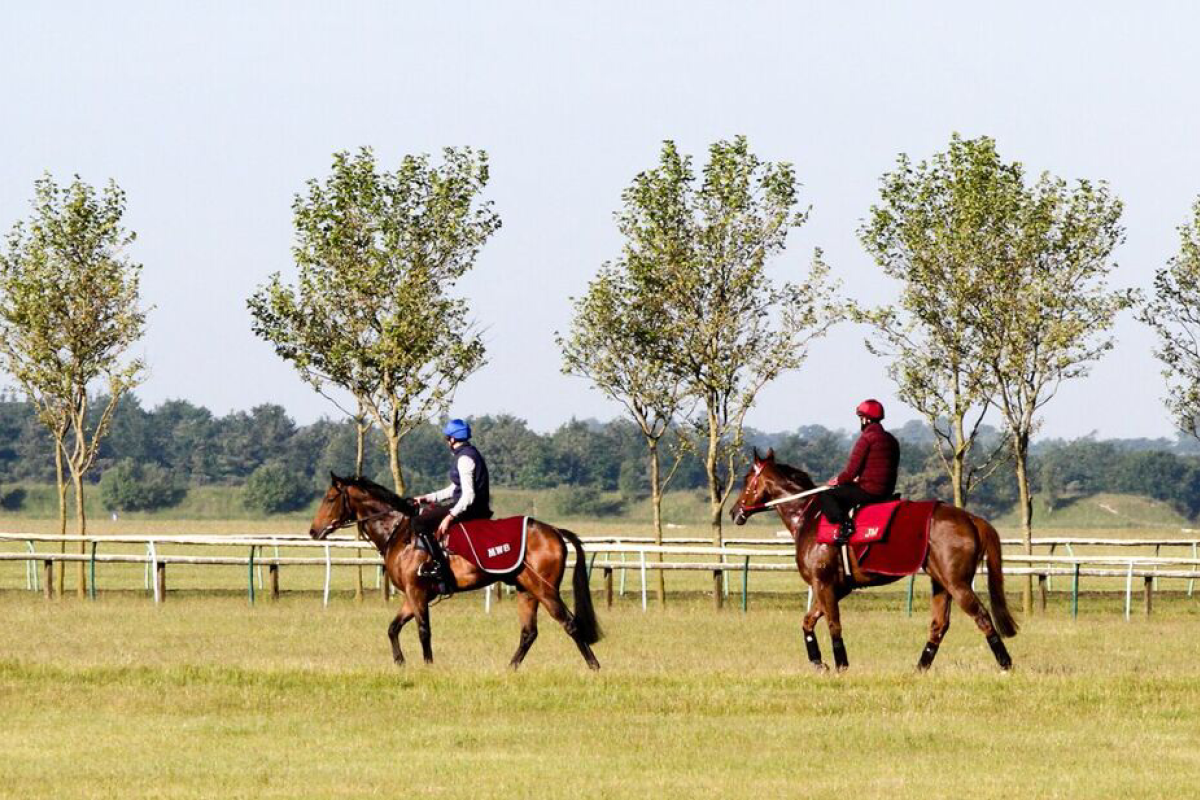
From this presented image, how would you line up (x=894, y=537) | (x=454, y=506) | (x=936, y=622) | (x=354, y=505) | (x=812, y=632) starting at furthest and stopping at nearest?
(x=354, y=505) → (x=454, y=506) → (x=812, y=632) → (x=936, y=622) → (x=894, y=537)

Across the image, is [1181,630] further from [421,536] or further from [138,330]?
[138,330]

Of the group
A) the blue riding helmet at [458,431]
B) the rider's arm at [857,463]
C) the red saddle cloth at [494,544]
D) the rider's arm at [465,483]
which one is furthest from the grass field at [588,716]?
the blue riding helmet at [458,431]

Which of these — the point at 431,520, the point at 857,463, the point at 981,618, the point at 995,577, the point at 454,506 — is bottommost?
the point at 981,618

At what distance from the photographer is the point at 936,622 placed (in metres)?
17.1

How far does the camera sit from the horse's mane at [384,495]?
18.0 m

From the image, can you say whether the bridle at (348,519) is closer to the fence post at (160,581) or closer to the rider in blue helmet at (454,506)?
the rider in blue helmet at (454,506)

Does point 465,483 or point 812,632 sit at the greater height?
point 465,483

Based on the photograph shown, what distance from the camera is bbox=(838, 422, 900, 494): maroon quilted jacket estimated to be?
16.9 m

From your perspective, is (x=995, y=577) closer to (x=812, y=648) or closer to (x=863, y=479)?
(x=863, y=479)

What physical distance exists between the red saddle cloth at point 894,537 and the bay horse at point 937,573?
0.12 m

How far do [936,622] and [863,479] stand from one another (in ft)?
4.37

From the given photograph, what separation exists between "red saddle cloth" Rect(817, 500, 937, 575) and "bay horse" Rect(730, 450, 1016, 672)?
4.5 inches

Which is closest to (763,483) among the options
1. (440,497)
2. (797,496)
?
(797,496)

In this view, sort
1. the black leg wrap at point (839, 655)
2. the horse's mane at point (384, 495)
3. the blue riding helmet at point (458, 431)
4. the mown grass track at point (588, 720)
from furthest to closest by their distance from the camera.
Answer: the horse's mane at point (384, 495), the blue riding helmet at point (458, 431), the black leg wrap at point (839, 655), the mown grass track at point (588, 720)
